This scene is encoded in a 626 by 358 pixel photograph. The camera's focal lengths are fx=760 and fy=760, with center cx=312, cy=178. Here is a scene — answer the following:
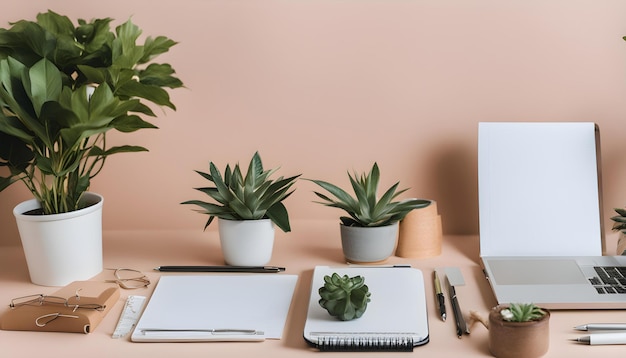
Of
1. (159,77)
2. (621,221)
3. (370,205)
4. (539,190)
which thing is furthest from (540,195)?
(159,77)

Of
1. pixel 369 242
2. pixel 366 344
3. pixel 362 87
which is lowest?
pixel 366 344

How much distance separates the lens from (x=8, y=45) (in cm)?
123

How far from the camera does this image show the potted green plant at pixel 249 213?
128 centimetres

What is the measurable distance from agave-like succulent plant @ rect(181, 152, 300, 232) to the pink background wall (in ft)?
0.68

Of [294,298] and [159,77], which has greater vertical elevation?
[159,77]

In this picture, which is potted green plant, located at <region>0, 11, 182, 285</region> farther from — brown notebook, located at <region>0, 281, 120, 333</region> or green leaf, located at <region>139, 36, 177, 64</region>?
brown notebook, located at <region>0, 281, 120, 333</region>

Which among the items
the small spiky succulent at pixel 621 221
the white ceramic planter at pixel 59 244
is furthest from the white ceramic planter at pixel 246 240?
the small spiky succulent at pixel 621 221

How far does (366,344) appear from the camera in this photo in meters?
0.98

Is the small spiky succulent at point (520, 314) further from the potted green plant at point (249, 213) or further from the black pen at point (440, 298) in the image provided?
the potted green plant at point (249, 213)

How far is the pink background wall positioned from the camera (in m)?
1.44

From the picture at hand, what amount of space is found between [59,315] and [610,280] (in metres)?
0.82

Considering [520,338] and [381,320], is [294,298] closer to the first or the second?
[381,320]

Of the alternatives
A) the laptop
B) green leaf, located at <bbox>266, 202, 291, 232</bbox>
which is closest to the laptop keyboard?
the laptop

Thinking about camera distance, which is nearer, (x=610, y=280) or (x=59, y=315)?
(x=59, y=315)
